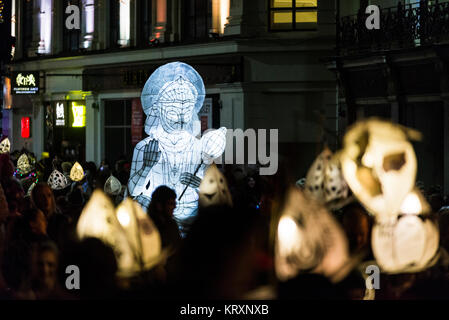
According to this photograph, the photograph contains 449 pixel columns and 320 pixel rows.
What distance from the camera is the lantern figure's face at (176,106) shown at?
40.4ft

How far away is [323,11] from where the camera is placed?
2322 cm

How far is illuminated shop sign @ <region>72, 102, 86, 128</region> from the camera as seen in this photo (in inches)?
1196

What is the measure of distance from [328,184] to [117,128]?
2108 centimetres

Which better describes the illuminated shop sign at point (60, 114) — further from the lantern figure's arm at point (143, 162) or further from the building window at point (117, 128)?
the lantern figure's arm at point (143, 162)

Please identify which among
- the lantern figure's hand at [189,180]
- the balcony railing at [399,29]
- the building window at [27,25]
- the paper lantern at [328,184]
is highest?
the building window at [27,25]

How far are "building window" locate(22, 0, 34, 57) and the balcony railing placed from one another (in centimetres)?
1570

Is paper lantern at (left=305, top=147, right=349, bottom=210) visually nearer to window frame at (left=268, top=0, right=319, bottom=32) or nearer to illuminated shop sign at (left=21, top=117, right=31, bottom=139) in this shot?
window frame at (left=268, top=0, right=319, bottom=32)

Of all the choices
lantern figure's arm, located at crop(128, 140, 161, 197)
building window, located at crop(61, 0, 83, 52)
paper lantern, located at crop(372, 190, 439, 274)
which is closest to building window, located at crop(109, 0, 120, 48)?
building window, located at crop(61, 0, 83, 52)

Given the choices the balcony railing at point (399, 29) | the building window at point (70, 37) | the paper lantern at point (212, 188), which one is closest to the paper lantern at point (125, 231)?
the paper lantern at point (212, 188)

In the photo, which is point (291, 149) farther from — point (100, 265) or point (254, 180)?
point (100, 265)

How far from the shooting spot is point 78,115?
100 ft

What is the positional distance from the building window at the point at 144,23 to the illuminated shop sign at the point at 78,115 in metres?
3.87

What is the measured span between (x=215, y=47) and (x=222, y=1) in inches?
51.2

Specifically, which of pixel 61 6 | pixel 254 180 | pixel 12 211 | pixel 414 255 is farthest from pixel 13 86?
pixel 414 255
